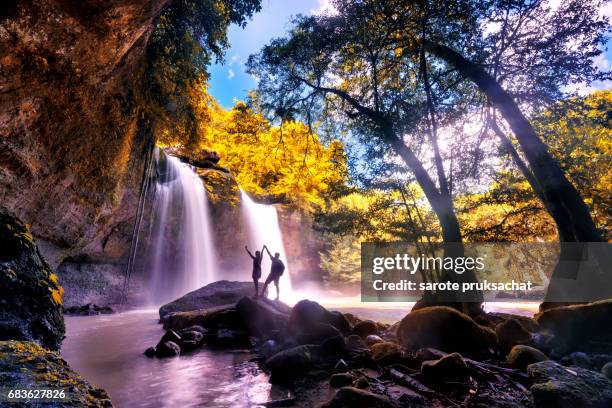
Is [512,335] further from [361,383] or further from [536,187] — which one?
[536,187]

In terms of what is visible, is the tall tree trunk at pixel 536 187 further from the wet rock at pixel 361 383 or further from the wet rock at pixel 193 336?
the wet rock at pixel 193 336

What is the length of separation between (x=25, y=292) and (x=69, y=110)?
7144mm

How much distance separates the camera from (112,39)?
7.65 metres

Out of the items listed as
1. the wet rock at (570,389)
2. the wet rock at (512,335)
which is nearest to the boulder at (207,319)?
the wet rock at (512,335)

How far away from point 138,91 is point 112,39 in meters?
2.65

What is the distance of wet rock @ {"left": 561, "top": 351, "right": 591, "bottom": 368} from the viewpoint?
178 inches

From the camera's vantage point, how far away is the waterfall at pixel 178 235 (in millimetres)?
19656

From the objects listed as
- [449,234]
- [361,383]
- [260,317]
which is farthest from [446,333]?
[260,317]

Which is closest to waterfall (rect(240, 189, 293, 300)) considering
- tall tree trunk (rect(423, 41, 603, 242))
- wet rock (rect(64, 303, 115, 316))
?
wet rock (rect(64, 303, 115, 316))

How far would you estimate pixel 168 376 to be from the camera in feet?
16.7

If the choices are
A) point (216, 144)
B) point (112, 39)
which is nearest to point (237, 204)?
point (216, 144)

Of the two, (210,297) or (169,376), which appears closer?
(169,376)

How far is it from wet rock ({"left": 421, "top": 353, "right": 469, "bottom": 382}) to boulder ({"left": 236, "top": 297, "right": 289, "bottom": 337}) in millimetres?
4794

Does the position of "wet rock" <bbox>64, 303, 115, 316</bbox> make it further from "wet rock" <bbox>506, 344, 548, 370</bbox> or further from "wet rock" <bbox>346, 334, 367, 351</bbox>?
"wet rock" <bbox>506, 344, 548, 370</bbox>
